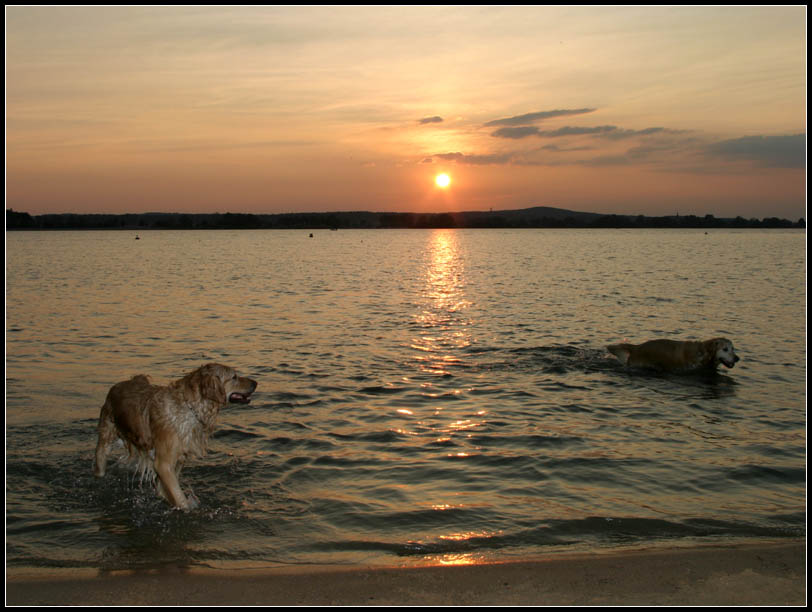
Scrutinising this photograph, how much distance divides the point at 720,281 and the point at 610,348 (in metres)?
27.2

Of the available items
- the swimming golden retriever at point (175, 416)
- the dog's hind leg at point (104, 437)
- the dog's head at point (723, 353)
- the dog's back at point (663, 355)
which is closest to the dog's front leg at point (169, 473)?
the swimming golden retriever at point (175, 416)

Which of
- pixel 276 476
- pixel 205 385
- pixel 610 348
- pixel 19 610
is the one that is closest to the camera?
pixel 19 610

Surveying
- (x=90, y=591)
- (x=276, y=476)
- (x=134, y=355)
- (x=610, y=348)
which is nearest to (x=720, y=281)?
(x=610, y=348)

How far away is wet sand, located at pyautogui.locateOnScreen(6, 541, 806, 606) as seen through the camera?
492 centimetres

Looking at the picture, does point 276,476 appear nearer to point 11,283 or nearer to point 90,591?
point 90,591

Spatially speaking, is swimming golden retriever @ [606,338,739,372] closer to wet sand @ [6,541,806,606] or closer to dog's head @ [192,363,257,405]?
wet sand @ [6,541,806,606]

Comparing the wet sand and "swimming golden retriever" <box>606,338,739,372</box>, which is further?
"swimming golden retriever" <box>606,338,739,372</box>

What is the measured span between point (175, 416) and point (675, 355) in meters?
11.1

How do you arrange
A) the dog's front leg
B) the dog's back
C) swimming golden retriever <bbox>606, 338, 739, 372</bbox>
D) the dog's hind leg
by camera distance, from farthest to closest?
the dog's back → swimming golden retriever <bbox>606, 338, 739, 372</bbox> → the dog's hind leg → the dog's front leg

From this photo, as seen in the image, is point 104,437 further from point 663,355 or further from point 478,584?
point 663,355

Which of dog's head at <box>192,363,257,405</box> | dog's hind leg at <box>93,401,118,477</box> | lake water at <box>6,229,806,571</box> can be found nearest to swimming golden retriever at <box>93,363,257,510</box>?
dog's head at <box>192,363,257,405</box>

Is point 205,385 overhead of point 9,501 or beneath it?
overhead

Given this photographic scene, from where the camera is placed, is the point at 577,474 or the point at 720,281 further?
the point at 720,281

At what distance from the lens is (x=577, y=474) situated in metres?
8.36
